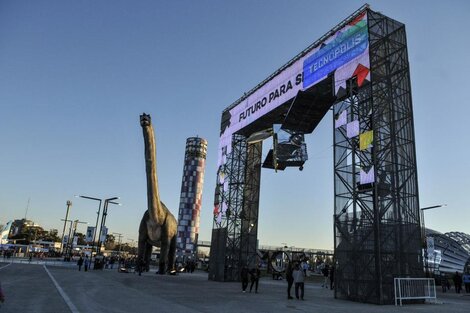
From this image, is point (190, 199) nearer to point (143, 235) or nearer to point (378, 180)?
point (143, 235)

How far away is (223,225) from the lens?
32.5m

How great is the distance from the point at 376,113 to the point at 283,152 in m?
8.77

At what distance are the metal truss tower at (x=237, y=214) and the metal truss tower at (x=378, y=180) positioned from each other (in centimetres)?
1314

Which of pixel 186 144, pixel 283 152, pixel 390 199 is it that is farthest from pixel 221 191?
pixel 186 144

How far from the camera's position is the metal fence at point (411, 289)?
1625cm

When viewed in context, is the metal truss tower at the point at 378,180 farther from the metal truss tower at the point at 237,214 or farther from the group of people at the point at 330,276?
the metal truss tower at the point at 237,214

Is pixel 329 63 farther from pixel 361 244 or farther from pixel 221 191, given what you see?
pixel 221 191

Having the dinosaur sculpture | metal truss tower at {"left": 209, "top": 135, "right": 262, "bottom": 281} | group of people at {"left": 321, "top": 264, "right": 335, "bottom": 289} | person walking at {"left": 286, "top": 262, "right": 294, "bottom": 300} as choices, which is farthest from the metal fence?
the dinosaur sculpture

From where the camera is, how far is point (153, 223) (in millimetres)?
32406

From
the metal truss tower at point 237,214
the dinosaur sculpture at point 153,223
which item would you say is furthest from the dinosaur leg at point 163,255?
the metal truss tower at point 237,214

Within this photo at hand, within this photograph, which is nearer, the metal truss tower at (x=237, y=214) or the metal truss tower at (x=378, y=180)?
the metal truss tower at (x=378, y=180)

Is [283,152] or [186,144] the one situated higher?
[186,144]

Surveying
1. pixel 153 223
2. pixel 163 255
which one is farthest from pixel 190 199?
pixel 153 223

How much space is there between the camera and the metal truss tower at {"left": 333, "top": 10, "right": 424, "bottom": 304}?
56.5 feet
